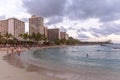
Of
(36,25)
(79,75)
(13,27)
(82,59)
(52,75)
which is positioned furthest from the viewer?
(36,25)

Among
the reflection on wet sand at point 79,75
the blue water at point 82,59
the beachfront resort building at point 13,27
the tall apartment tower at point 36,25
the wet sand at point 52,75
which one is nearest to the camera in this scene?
the wet sand at point 52,75

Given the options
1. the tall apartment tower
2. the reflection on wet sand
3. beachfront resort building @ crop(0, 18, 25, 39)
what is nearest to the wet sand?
the reflection on wet sand

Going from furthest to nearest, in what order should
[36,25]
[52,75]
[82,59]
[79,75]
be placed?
[36,25], [82,59], [79,75], [52,75]

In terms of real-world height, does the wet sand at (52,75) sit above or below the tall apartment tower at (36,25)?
below

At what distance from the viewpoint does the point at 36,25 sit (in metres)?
186

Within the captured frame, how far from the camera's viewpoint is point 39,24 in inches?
7392

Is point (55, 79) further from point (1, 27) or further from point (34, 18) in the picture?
point (34, 18)

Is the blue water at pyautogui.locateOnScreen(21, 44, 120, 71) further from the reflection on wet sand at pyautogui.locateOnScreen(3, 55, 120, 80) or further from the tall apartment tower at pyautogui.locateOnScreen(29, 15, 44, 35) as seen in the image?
the tall apartment tower at pyautogui.locateOnScreen(29, 15, 44, 35)

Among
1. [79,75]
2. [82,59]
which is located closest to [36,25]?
[82,59]

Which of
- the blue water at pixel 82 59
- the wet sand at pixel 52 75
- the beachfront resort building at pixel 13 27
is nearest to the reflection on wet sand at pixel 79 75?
the wet sand at pixel 52 75

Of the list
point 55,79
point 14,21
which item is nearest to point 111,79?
point 55,79

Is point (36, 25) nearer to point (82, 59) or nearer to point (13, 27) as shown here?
point (13, 27)

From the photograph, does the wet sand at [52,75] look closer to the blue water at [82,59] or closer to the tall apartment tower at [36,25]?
the blue water at [82,59]

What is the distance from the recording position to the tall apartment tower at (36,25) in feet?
602
